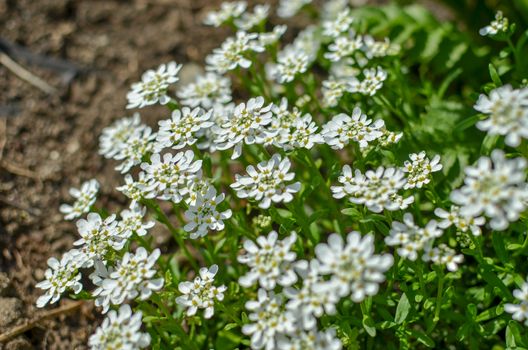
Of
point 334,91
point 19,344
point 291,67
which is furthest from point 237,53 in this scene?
point 19,344

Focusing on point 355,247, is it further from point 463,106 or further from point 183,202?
point 463,106

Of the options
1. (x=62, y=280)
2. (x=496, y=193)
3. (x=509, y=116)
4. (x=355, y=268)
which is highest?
(x=509, y=116)

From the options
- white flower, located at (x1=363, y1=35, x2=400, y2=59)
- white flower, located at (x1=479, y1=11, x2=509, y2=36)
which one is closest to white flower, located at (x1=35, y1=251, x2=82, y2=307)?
white flower, located at (x1=363, y1=35, x2=400, y2=59)

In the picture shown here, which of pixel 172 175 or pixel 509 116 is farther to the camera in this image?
pixel 172 175

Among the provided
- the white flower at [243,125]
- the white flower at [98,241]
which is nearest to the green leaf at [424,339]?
the white flower at [243,125]

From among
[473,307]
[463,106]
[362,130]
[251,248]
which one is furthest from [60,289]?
[463,106]

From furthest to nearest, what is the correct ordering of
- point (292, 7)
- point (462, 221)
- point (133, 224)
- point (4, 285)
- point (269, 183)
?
point (292, 7), point (4, 285), point (133, 224), point (269, 183), point (462, 221)

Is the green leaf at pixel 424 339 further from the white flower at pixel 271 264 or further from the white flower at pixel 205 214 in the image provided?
the white flower at pixel 205 214

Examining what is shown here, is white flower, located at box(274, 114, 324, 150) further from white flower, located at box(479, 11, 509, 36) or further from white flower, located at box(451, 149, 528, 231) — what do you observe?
white flower, located at box(479, 11, 509, 36)

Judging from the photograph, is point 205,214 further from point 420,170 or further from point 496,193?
point 496,193
